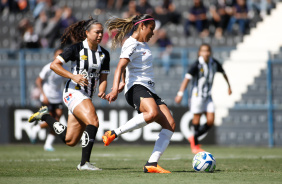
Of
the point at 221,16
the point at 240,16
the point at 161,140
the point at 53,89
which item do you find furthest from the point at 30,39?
the point at 161,140

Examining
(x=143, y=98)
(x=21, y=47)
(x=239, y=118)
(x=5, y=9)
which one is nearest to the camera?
(x=143, y=98)

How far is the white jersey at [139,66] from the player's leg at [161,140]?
1.41 feet

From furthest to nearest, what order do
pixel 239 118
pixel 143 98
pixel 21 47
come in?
pixel 21 47 → pixel 239 118 → pixel 143 98

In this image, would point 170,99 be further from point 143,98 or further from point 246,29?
point 143,98

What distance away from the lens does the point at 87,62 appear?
27.6ft

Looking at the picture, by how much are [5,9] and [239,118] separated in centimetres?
1085

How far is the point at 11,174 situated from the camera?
7.70m

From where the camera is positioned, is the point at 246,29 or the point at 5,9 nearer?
the point at 246,29

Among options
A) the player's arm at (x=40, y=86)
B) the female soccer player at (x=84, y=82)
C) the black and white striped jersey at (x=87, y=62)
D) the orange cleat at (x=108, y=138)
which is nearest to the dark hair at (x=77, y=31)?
the female soccer player at (x=84, y=82)

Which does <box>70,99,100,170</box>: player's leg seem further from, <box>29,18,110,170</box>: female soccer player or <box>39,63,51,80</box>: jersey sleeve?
<box>39,63,51,80</box>: jersey sleeve

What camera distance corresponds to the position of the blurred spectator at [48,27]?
19812 millimetres

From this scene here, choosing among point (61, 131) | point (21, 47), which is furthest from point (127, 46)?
point (21, 47)

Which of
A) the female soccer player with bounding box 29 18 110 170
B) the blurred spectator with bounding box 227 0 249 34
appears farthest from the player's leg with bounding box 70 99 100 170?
the blurred spectator with bounding box 227 0 249 34

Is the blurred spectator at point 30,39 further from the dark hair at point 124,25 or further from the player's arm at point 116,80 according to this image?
the player's arm at point 116,80
